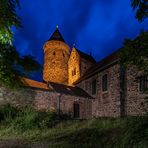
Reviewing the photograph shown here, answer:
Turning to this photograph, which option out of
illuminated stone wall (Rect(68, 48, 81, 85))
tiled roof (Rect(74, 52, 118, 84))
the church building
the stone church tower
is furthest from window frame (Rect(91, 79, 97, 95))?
the stone church tower

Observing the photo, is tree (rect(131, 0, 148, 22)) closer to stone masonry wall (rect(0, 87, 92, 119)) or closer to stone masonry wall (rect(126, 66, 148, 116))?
stone masonry wall (rect(126, 66, 148, 116))

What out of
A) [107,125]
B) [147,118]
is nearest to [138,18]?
[147,118]

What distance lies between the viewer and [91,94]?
24.6 m

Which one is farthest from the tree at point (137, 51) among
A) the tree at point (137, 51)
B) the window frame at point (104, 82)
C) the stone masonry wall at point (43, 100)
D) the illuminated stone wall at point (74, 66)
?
the illuminated stone wall at point (74, 66)

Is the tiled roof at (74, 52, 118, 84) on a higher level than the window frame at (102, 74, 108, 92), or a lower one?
higher

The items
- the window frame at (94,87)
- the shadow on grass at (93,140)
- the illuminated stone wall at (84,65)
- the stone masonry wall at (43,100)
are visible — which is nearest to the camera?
the shadow on grass at (93,140)

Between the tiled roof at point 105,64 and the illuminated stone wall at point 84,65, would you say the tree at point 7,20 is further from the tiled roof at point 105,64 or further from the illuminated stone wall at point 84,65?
the illuminated stone wall at point 84,65

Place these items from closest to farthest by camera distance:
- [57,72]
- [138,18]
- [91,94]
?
[138,18], [91,94], [57,72]

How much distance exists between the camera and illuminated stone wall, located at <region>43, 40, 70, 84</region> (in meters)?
35.5

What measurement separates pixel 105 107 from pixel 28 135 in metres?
12.7

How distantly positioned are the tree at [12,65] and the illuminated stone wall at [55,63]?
27671 millimetres

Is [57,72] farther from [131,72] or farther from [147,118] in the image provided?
[147,118]

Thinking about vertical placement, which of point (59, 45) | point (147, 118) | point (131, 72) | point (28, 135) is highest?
point (59, 45)

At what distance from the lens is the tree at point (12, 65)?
692cm
